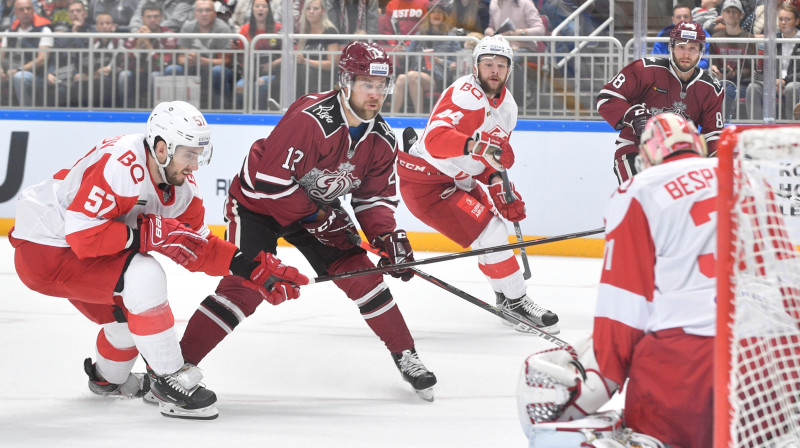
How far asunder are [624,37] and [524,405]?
462 cm

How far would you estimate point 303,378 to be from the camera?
355 cm

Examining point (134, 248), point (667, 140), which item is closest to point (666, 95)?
point (134, 248)

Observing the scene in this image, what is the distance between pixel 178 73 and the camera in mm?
6766

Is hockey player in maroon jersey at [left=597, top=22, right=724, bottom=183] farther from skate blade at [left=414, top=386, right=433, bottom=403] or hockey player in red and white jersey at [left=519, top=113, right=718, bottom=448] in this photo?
hockey player in red and white jersey at [left=519, top=113, right=718, bottom=448]

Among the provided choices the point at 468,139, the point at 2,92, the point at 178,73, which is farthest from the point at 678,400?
the point at 2,92

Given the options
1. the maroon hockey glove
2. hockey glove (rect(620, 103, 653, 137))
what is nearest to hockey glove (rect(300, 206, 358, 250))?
the maroon hockey glove

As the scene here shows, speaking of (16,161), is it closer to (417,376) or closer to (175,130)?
(175,130)

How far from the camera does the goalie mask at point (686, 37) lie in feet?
16.4

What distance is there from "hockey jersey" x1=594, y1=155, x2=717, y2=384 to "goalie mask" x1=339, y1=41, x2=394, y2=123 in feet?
4.65

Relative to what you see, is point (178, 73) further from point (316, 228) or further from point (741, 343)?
point (741, 343)

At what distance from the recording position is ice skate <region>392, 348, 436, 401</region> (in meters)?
3.22

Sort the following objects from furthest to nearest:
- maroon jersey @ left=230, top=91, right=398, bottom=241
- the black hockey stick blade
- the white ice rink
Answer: the black hockey stick blade → maroon jersey @ left=230, top=91, right=398, bottom=241 → the white ice rink

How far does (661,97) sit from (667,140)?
3178mm

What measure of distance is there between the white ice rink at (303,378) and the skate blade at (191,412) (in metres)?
0.03
